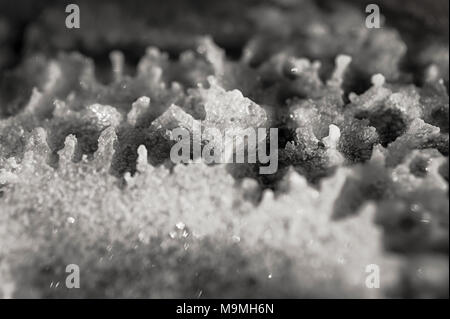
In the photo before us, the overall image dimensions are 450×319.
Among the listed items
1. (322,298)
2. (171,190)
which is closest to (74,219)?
(171,190)

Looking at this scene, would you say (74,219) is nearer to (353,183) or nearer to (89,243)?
(89,243)

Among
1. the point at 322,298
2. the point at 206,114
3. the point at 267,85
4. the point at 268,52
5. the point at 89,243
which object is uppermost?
the point at 268,52

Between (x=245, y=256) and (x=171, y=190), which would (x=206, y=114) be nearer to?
(x=171, y=190)

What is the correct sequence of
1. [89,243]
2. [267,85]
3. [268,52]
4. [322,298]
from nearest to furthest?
1. [322,298]
2. [89,243]
3. [267,85]
4. [268,52]

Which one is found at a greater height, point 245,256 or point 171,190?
point 171,190

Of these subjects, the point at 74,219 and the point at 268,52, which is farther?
the point at 268,52

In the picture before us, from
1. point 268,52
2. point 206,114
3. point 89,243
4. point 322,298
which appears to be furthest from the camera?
point 268,52
